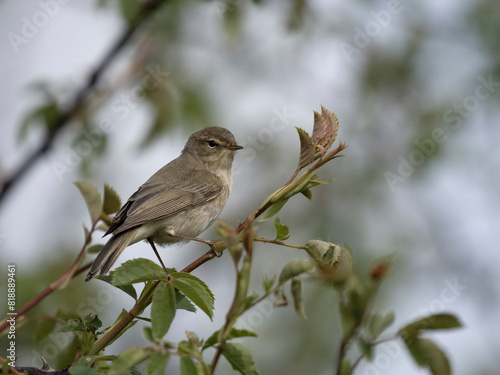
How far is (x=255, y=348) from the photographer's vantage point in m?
5.94

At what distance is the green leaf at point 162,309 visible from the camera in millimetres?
1795

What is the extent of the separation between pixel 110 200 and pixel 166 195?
2.28 m

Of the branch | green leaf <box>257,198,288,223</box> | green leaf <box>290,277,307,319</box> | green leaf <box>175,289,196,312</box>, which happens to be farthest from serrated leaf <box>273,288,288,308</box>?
the branch

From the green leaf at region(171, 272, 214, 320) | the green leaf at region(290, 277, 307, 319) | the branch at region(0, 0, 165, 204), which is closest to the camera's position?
the green leaf at region(290, 277, 307, 319)

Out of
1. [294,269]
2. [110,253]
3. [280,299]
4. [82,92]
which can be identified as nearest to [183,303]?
[280,299]

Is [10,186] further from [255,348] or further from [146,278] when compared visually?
[255,348]

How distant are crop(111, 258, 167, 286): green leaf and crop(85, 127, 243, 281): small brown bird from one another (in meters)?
1.28

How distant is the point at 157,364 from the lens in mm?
1673

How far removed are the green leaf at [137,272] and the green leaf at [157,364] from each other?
33 cm

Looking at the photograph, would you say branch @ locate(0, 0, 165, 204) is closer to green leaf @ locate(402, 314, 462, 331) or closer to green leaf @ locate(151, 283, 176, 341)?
green leaf @ locate(151, 283, 176, 341)

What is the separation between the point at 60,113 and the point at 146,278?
5.44 feet

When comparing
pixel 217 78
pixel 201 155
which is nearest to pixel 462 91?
pixel 217 78

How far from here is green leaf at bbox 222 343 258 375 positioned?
1656mm

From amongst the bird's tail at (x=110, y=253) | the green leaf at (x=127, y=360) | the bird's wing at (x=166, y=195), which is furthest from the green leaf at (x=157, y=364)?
the bird's wing at (x=166, y=195)
